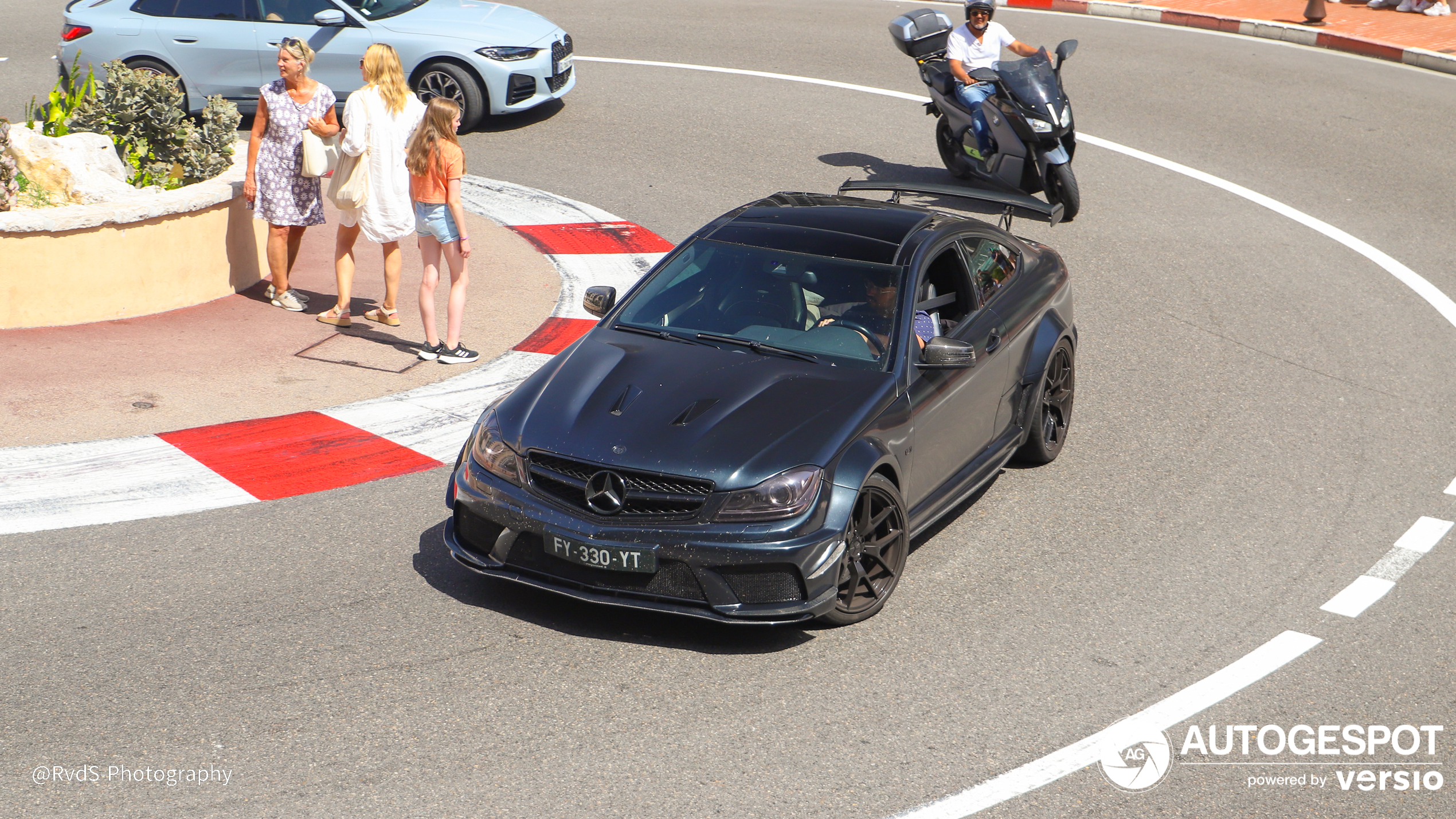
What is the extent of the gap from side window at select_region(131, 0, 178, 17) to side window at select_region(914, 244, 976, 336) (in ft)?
33.6

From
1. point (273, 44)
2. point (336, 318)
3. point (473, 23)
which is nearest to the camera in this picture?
point (336, 318)

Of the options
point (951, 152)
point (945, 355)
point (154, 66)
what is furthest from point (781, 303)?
point (154, 66)

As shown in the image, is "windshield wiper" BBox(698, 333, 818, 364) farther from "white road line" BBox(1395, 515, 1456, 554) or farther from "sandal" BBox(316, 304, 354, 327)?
"sandal" BBox(316, 304, 354, 327)

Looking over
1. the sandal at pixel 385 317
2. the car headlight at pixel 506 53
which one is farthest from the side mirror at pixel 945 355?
the car headlight at pixel 506 53

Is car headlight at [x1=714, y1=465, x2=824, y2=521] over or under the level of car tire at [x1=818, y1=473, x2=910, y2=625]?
over

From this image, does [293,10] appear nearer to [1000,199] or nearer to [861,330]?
[1000,199]

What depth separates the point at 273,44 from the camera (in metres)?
13.5

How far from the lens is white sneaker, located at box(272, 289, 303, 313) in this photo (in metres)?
9.44

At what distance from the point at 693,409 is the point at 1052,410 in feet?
8.93

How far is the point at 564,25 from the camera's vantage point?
19.8m

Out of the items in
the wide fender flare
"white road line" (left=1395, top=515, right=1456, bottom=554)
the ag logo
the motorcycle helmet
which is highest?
the motorcycle helmet

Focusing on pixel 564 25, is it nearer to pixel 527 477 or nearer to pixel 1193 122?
pixel 1193 122

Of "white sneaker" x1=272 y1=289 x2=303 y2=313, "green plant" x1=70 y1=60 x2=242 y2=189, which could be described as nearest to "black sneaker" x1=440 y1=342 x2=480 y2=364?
"white sneaker" x1=272 y1=289 x2=303 y2=313

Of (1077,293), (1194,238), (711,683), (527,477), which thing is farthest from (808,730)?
(1194,238)
